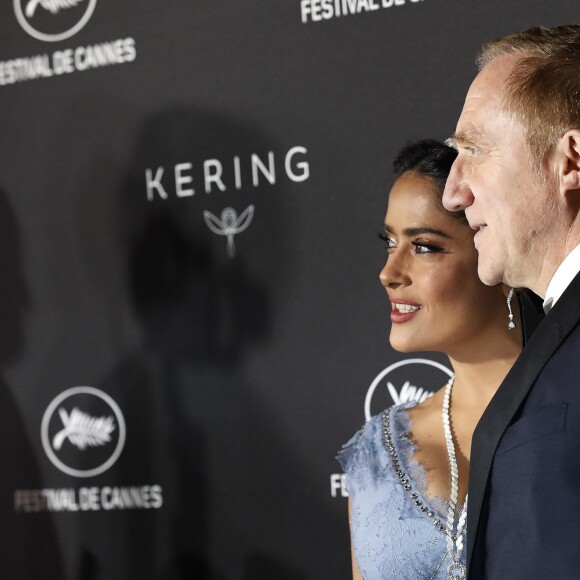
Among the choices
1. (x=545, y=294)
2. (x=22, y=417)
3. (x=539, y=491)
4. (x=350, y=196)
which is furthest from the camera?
(x=22, y=417)

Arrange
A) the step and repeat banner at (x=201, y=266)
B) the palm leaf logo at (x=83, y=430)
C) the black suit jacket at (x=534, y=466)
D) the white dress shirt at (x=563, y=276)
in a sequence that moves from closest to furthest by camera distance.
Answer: the black suit jacket at (x=534, y=466)
the white dress shirt at (x=563, y=276)
the step and repeat banner at (x=201, y=266)
the palm leaf logo at (x=83, y=430)

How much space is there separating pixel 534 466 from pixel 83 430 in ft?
6.04

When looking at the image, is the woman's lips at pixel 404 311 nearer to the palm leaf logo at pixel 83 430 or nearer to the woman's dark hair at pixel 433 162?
the woman's dark hair at pixel 433 162

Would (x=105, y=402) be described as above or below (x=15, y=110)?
below

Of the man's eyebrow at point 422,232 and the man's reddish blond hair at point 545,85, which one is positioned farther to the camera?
the man's eyebrow at point 422,232

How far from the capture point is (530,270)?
1428 millimetres

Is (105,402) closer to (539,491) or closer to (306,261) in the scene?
(306,261)

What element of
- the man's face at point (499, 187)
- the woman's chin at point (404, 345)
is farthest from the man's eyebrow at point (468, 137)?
the woman's chin at point (404, 345)

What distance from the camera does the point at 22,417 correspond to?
2.84m

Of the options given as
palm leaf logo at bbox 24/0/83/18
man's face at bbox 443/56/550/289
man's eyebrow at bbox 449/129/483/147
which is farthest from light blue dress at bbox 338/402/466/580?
palm leaf logo at bbox 24/0/83/18

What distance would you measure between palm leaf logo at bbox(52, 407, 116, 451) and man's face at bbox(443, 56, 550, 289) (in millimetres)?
1508

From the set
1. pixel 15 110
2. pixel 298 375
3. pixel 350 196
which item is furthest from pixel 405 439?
pixel 15 110

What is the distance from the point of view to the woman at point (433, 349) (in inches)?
76.2

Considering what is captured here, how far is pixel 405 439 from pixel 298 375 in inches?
19.8
